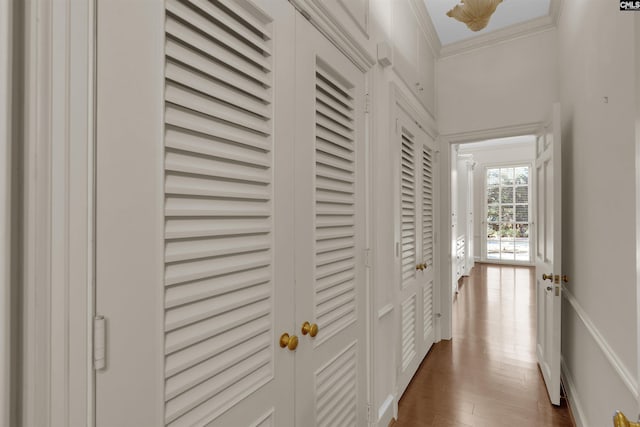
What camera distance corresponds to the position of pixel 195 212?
803mm

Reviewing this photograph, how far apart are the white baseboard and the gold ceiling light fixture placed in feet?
7.54

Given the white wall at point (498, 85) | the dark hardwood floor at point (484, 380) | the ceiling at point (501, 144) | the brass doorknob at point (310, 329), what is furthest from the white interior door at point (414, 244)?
the ceiling at point (501, 144)

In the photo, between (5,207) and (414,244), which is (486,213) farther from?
(5,207)

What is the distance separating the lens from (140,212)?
68 cm

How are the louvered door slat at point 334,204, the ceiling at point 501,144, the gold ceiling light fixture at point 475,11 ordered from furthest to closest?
the ceiling at point 501,144 < the gold ceiling light fixture at point 475,11 < the louvered door slat at point 334,204

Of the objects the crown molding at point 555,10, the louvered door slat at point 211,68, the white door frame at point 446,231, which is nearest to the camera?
the louvered door slat at point 211,68

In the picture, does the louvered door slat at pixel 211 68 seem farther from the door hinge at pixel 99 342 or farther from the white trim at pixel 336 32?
the door hinge at pixel 99 342

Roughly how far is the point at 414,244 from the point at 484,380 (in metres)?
1.19

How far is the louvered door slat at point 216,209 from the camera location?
0.77 m

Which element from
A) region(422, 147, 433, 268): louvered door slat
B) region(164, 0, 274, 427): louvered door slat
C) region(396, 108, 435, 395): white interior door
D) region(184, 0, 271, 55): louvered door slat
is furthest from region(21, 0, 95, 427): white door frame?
region(422, 147, 433, 268): louvered door slat

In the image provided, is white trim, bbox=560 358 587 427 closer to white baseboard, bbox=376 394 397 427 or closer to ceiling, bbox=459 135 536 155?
white baseboard, bbox=376 394 397 427

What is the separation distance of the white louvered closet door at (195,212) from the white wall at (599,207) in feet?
3.36

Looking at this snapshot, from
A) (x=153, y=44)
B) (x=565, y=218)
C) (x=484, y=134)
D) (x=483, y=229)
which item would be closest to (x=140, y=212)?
(x=153, y=44)

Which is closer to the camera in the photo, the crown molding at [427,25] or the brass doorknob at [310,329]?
the brass doorknob at [310,329]
